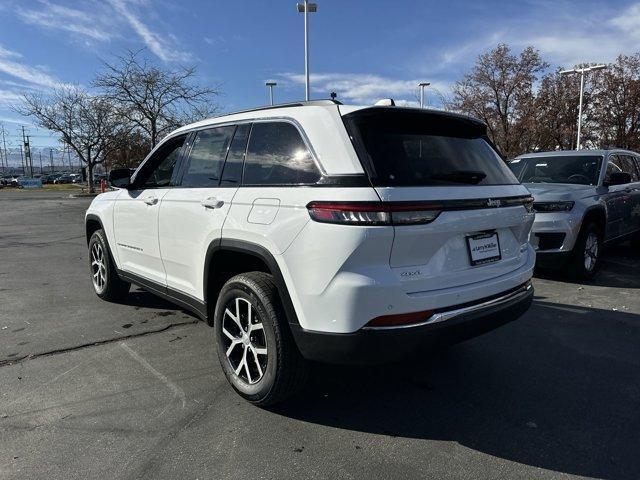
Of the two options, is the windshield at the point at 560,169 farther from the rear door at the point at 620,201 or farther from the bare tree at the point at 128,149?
the bare tree at the point at 128,149

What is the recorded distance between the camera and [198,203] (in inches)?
143

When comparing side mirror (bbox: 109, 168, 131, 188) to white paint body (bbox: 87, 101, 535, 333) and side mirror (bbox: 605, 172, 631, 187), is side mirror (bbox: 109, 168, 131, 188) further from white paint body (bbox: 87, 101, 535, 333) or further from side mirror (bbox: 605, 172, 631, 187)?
side mirror (bbox: 605, 172, 631, 187)

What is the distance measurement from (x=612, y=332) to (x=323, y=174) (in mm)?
3597

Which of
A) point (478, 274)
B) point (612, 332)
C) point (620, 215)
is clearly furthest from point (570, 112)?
point (478, 274)

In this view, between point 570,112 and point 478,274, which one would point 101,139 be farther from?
point 478,274

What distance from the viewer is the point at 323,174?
275 centimetres

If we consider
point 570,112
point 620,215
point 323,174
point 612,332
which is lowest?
point 612,332

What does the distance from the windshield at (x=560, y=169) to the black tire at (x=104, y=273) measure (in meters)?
6.08

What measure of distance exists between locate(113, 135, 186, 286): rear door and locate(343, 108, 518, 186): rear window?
2.04 meters

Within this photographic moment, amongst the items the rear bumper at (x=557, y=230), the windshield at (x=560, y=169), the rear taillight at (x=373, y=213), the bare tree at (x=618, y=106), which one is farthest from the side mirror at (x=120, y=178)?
the bare tree at (x=618, y=106)

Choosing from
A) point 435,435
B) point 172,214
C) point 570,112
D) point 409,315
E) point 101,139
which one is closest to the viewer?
point 409,315

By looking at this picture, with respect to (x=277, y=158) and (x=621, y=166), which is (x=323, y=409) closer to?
(x=277, y=158)

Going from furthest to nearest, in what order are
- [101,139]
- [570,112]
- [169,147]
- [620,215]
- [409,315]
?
[101,139] < [570,112] < [620,215] < [169,147] < [409,315]

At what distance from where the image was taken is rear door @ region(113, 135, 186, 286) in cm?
429
